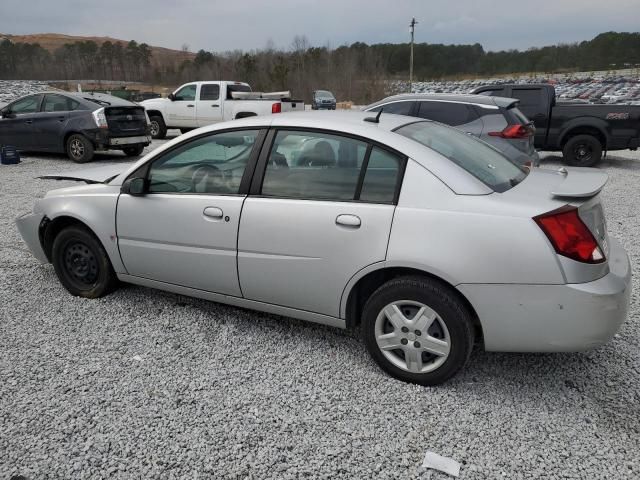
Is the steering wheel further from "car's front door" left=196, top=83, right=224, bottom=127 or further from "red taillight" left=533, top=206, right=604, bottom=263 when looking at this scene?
"car's front door" left=196, top=83, right=224, bottom=127

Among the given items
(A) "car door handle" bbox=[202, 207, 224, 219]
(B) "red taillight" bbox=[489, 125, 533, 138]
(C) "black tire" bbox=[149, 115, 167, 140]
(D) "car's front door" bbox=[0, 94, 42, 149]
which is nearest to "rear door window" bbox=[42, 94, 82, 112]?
(D) "car's front door" bbox=[0, 94, 42, 149]

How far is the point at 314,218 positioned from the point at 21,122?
39.3ft

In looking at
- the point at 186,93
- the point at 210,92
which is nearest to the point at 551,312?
the point at 210,92

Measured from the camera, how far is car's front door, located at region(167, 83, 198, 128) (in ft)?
50.9

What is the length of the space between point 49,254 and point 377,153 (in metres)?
3.13

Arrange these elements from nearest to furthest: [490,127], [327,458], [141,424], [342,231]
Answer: [327,458] → [141,424] → [342,231] → [490,127]

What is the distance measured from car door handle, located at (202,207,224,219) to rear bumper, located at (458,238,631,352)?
5.31 feet

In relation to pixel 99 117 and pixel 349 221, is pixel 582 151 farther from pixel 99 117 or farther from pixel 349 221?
pixel 99 117

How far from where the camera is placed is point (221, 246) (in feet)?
10.5

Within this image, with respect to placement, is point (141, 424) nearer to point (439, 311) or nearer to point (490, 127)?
point (439, 311)

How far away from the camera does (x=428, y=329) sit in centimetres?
266

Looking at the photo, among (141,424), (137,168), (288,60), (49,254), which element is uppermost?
(288,60)

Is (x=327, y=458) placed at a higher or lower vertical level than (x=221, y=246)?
lower

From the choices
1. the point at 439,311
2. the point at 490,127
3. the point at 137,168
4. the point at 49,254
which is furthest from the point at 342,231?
the point at 490,127
